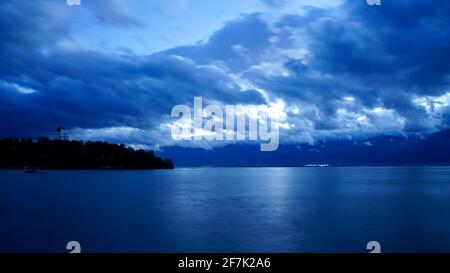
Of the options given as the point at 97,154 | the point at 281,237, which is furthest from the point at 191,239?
the point at 97,154

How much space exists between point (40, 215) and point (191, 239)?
15.0 meters

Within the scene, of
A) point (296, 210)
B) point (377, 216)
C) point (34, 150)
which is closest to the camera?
point (377, 216)

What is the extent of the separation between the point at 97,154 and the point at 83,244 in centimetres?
14015

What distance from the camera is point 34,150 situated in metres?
142
